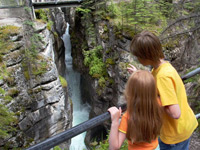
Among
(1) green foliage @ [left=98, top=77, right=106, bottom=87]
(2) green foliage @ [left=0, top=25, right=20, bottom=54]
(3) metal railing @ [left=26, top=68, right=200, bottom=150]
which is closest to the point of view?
(3) metal railing @ [left=26, top=68, right=200, bottom=150]

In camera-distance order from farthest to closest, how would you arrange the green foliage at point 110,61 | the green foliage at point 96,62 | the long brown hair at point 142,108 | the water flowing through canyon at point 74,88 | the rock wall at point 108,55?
the water flowing through canyon at point 74,88 < the green foliage at point 96,62 < the green foliage at point 110,61 < the rock wall at point 108,55 < the long brown hair at point 142,108

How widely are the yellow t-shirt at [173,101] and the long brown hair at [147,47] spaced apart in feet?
0.42

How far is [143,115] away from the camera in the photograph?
1308 mm

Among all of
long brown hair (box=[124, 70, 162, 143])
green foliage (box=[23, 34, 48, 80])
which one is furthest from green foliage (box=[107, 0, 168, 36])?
long brown hair (box=[124, 70, 162, 143])

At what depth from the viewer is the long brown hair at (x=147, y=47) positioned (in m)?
1.48

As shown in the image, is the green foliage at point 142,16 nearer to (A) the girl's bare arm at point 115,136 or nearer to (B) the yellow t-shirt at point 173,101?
(B) the yellow t-shirt at point 173,101

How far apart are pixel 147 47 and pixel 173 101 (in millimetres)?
523

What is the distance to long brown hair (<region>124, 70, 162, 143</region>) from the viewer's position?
4.20 feet

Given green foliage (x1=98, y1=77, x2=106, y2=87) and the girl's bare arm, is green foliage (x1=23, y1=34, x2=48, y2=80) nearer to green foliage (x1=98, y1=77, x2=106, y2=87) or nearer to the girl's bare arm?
green foliage (x1=98, y1=77, x2=106, y2=87)

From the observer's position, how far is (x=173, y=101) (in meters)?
1.34

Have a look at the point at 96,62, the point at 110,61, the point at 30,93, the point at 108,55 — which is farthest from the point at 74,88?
the point at 30,93

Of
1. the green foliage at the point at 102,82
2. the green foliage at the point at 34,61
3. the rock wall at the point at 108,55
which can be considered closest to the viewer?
the green foliage at the point at 34,61

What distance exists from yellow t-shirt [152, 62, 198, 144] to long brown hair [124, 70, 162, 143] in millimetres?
118

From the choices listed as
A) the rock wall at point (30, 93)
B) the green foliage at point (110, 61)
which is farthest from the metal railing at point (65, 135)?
the green foliage at point (110, 61)
